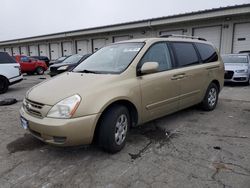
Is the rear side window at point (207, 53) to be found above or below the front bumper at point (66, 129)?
above

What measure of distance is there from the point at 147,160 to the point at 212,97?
3281 mm

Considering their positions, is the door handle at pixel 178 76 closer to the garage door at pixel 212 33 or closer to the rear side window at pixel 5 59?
the rear side window at pixel 5 59

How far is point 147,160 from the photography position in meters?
3.30

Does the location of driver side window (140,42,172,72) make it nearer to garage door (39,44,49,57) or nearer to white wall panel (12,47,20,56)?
garage door (39,44,49,57)

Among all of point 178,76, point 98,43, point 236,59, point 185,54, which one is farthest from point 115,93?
point 98,43

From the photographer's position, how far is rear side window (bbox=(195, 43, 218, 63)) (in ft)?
17.9

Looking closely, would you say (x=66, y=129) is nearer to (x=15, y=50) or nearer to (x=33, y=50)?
(x=33, y=50)

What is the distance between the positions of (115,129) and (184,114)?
2676mm

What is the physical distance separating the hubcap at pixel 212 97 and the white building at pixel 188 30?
35.0 ft

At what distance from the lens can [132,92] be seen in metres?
3.58

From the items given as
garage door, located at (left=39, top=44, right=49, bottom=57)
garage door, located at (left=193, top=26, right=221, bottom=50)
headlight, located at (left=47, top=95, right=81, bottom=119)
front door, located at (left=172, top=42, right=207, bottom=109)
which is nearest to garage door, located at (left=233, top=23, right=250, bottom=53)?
garage door, located at (left=193, top=26, right=221, bottom=50)

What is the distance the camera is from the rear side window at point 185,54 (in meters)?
4.65

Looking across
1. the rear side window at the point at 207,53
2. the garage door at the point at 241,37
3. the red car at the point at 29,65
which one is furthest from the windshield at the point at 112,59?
the red car at the point at 29,65

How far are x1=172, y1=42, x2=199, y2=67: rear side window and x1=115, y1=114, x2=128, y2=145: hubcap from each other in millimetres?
1807
